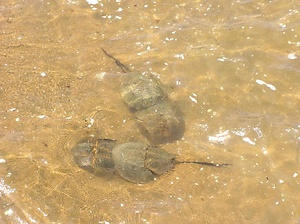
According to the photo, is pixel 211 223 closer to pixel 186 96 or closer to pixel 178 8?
pixel 186 96

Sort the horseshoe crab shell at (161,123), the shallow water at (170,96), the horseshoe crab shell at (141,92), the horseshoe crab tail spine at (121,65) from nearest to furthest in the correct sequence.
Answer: the shallow water at (170,96) → the horseshoe crab shell at (161,123) → the horseshoe crab shell at (141,92) → the horseshoe crab tail spine at (121,65)

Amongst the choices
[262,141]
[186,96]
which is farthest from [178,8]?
[262,141]

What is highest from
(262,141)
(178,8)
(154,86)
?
(178,8)

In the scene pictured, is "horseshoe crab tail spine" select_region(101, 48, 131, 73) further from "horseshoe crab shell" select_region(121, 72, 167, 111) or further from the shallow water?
"horseshoe crab shell" select_region(121, 72, 167, 111)

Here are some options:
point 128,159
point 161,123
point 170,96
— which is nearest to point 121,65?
point 170,96

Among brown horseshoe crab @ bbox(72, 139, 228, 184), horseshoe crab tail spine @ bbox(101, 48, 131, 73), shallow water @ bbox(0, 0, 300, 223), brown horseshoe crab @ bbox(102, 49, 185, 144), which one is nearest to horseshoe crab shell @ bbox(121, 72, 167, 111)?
brown horseshoe crab @ bbox(102, 49, 185, 144)

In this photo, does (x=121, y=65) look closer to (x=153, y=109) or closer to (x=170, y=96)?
(x=170, y=96)

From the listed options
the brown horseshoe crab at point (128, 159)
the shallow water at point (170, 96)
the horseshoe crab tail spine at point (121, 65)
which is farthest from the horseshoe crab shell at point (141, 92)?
the brown horseshoe crab at point (128, 159)

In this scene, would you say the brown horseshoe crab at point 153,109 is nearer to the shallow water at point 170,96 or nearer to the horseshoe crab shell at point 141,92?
the horseshoe crab shell at point 141,92
